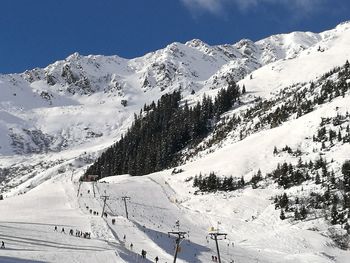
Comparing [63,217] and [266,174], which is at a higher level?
[266,174]

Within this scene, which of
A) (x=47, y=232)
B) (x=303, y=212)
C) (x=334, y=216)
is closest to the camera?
(x=47, y=232)

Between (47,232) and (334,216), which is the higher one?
(334,216)

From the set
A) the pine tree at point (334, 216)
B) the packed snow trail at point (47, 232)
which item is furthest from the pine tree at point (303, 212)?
the packed snow trail at point (47, 232)

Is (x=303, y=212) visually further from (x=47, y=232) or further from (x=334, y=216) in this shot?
(x=47, y=232)

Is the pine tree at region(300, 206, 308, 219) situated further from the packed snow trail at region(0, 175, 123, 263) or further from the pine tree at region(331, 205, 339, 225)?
the packed snow trail at region(0, 175, 123, 263)

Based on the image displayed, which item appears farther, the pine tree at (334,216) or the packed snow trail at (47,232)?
the pine tree at (334,216)

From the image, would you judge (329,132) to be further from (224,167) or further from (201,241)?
(201,241)

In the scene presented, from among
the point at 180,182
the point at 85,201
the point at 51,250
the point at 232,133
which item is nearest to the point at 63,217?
the point at 85,201

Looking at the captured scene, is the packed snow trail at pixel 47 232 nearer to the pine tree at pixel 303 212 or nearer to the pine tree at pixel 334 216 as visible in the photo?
the pine tree at pixel 303 212

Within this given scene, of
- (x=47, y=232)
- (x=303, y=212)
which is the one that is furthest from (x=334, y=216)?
(x=47, y=232)

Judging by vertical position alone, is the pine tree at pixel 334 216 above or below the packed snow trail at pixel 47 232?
above

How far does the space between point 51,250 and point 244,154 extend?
286ft

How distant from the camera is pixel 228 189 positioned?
132 meters

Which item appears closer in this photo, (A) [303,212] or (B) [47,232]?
(B) [47,232]
